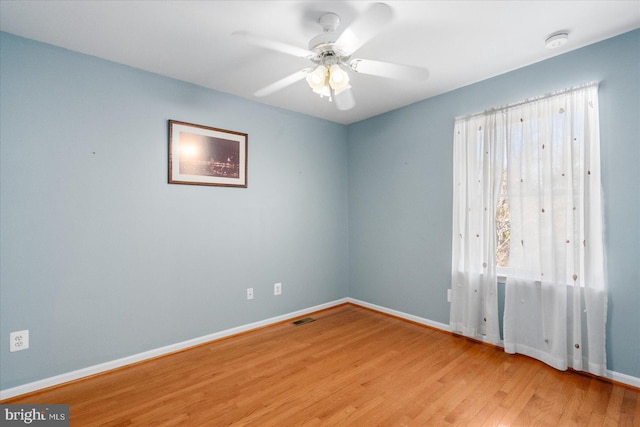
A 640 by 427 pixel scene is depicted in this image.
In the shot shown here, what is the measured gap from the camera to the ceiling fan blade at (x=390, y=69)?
1.82 m

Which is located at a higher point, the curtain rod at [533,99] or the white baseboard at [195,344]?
the curtain rod at [533,99]

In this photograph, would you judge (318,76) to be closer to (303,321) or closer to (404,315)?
(303,321)

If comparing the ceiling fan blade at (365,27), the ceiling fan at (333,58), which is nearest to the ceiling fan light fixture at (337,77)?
the ceiling fan at (333,58)

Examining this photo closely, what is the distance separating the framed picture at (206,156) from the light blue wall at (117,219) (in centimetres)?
8

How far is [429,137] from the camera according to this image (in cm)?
333

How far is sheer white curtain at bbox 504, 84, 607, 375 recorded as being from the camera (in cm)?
225

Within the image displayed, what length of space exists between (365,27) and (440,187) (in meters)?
2.10

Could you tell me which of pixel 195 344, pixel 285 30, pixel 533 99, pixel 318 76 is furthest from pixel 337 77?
pixel 195 344

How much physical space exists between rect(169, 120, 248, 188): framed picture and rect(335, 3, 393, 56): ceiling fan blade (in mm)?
1717

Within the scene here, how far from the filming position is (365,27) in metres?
1.53

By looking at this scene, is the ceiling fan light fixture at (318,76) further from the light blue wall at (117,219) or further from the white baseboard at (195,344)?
the white baseboard at (195,344)

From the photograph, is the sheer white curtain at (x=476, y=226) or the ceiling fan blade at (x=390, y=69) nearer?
the ceiling fan blade at (x=390, y=69)

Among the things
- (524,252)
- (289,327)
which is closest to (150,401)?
(289,327)

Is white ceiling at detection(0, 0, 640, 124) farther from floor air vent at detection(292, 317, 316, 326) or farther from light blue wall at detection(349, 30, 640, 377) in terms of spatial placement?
floor air vent at detection(292, 317, 316, 326)
